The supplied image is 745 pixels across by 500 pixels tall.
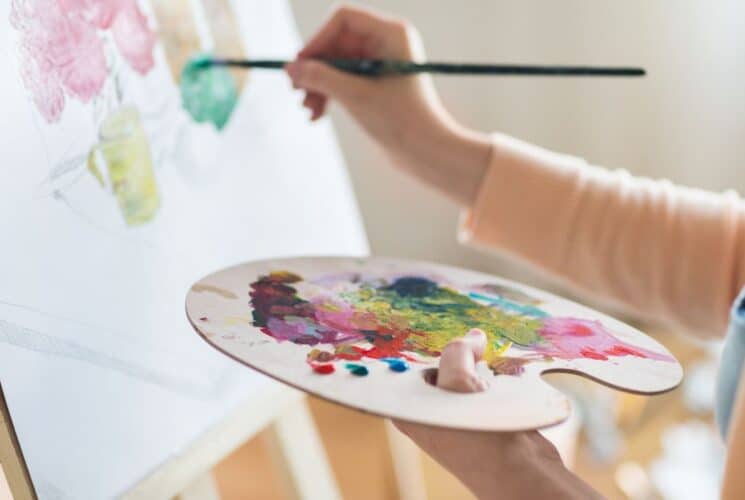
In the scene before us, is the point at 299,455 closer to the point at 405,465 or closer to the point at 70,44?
the point at 405,465

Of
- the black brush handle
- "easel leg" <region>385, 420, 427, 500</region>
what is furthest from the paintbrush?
"easel leg" <region>385, 420, 427, 500</region>

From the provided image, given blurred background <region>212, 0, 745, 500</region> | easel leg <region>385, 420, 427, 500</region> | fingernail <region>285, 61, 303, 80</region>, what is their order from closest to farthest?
fingernail <region>285, 61, 303, 80</region>
easel leg <region>385, 420, 427, 500</region>
blurred background <region>212, 0, 745, 500</region>

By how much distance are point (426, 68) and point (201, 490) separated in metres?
0.40

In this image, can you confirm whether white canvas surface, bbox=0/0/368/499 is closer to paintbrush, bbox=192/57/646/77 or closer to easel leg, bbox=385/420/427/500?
paintbrush, bbox=192/57/646/77

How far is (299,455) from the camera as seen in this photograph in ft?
2.82

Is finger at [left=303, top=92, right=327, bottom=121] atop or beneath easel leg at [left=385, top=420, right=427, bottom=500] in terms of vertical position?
atop

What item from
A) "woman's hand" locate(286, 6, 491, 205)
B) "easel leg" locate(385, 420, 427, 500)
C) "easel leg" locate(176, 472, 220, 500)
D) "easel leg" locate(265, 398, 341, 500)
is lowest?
"easel leg" locate(385, 420, 427, 500)

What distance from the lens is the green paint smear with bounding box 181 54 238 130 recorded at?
752 mm

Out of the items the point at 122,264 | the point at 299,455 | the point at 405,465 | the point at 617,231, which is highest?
the point at 122,264

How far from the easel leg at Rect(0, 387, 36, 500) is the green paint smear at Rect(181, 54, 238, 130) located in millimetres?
308

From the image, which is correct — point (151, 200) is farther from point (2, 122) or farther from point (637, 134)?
point (637, 134)

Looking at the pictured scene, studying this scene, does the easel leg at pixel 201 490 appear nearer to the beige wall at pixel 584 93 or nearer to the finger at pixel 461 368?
the finger at pixel 461 368

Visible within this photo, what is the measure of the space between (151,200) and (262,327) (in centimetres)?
20

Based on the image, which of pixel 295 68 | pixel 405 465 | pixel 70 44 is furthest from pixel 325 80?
pixel 405 465
